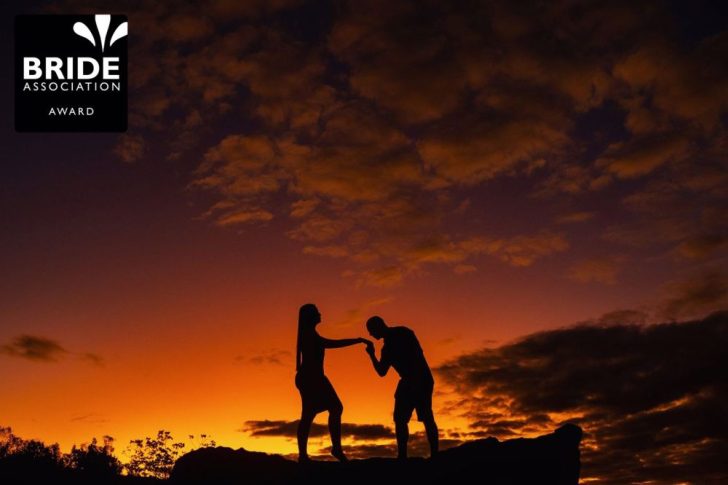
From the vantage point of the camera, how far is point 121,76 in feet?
60.0

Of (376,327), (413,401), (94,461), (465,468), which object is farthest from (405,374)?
(94,461)

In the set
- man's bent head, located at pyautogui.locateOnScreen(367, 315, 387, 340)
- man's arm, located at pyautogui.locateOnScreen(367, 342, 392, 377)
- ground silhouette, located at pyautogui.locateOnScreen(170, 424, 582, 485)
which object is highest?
man's bent head, located at pyautogui.locateOnScreen(367, 315, 387, 340)

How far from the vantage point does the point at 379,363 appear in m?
14.6

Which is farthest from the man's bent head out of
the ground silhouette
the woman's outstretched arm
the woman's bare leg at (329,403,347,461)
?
the ground silhouette

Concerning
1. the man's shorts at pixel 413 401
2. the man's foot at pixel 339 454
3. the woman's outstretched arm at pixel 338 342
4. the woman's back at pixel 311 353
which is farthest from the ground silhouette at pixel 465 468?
the woman's outstretched arm at pixel 338 342

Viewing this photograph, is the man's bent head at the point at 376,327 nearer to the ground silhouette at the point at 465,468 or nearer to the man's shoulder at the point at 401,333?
the man's shoulder at the point at 401,333

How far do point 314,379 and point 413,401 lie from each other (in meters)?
2.05

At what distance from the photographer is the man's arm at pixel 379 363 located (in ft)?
47.7

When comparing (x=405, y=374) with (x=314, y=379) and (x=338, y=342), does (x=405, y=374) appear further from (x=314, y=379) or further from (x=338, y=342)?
(x=314, y=379)

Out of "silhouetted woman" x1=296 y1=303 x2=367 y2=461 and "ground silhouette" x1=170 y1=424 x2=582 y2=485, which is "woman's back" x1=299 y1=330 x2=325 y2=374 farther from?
"ground silhouette" x1=170 y1=424 x2=582 y2=485

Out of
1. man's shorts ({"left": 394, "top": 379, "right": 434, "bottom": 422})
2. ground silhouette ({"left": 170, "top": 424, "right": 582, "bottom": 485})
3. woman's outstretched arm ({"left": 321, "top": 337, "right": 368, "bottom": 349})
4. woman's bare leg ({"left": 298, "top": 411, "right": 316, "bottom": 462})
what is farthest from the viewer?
woman's outstretched arm ({"left": 321, "top": 337, "right": 368, "bottom": 349})

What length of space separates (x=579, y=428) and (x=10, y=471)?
14689mm

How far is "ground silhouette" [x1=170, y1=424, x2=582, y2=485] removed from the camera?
13875 mm

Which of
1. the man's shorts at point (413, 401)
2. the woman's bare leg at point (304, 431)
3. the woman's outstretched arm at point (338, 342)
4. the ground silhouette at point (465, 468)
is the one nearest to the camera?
the ground silhouette at point (465, 468)
